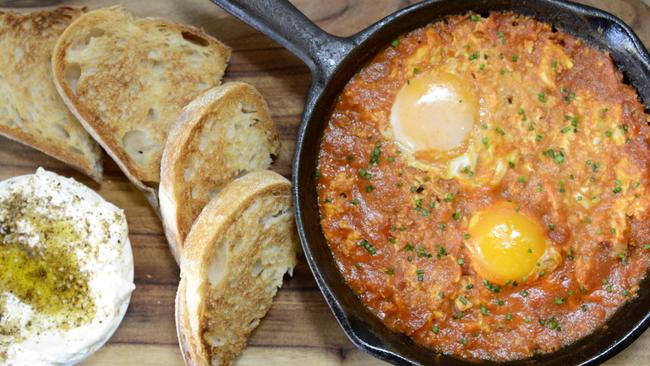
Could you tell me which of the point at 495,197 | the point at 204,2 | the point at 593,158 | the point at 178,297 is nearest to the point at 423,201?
the point at 495,197

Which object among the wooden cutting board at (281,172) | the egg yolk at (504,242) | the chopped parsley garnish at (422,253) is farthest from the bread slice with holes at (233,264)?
the egg yolk at (504,242)

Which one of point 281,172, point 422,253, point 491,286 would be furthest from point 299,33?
point 491,286

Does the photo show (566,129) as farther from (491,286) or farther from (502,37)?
(491,286)

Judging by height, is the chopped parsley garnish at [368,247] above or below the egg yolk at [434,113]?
below

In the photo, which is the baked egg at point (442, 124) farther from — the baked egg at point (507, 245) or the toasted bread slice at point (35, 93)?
the toasted bread slice at point (35, 93)

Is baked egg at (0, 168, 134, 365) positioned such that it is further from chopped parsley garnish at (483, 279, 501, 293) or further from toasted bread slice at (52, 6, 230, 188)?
chopped parsley garnish at (483, 279, 501, 293)

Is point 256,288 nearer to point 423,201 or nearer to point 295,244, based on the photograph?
point 295,244
